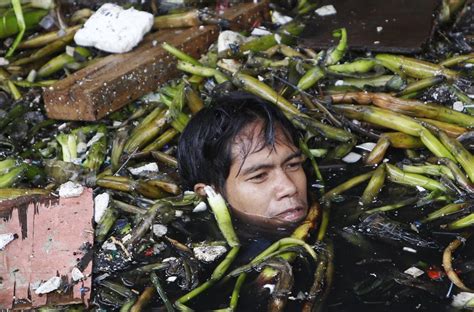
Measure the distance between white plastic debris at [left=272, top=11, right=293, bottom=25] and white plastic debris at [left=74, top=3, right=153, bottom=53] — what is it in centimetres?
Result: 88

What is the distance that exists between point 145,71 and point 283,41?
953mm

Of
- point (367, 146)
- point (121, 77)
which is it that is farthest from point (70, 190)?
point (367, 146)

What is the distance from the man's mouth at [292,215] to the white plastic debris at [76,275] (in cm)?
98

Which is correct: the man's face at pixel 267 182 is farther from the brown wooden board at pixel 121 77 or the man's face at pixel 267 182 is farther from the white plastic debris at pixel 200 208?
the brown wooden board at pixel 121 77

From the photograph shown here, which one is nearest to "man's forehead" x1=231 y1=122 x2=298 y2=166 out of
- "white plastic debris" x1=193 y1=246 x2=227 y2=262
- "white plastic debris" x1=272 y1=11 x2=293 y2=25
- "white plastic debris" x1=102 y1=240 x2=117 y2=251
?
"white plastic debris" x1=193 y1=246 x2=227 y2=262

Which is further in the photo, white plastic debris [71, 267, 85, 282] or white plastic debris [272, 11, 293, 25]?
white plastic debris [272, 11, 293, 25]

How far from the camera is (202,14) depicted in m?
5.87

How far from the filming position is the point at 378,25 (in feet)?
18.9

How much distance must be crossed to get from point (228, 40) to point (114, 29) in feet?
2.51

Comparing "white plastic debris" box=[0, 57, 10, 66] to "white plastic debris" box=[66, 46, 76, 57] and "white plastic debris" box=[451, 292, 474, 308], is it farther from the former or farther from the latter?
"white plastic debris" box=[451, 292, 474, 308]

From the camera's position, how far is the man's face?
4.24 m

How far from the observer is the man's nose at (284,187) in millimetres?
4207

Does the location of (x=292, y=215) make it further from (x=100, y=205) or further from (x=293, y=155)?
(x=100, y=205)

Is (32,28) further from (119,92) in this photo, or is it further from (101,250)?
(101,250)
